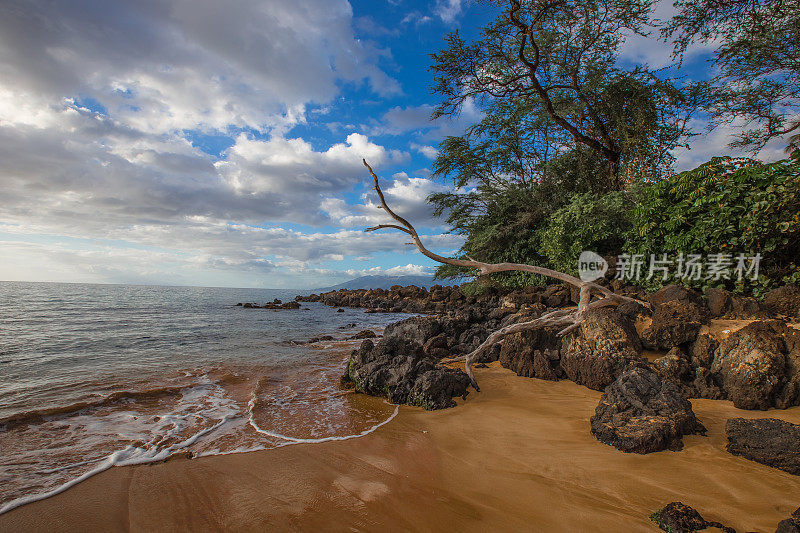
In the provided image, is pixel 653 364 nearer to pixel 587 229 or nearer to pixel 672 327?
pixel 672 327

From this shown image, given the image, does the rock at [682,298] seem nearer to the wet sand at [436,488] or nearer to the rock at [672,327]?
the rock at [672,327]

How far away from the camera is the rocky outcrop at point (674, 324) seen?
231 inches

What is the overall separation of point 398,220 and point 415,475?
153 inches

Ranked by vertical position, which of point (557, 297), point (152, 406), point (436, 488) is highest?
point (557, 297)

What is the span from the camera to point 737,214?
25.3 ft

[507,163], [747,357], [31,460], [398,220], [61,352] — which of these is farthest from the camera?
[507,163]

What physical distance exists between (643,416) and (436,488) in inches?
102

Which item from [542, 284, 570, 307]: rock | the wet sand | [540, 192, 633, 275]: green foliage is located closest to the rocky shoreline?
the wet sand

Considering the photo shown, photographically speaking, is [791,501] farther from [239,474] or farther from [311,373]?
[311,373]

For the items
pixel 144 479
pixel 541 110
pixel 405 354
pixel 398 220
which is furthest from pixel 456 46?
pixel 144 479

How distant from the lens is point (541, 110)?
17.7 meters

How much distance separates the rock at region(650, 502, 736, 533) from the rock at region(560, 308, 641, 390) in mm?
3219

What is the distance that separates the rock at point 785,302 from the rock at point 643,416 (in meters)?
4.18

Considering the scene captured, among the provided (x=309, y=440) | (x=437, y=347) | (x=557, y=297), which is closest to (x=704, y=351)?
(x=437, y=347)
